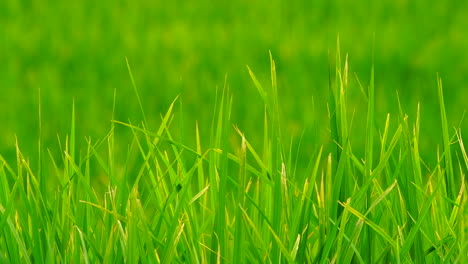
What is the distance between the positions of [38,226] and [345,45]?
219 centimetres

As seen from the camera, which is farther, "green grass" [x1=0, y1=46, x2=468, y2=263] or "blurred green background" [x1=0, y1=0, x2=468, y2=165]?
"blurred green background" [x1=0, y1=0, x2=468, y2=165]

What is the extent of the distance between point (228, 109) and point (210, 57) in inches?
79.1

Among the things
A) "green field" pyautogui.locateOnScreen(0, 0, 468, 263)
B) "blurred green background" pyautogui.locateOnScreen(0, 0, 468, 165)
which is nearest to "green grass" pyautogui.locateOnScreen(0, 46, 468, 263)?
"green field" pyautogui.locateOnScreen(0, 0, 468, 263)

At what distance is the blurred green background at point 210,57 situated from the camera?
2.70 metres

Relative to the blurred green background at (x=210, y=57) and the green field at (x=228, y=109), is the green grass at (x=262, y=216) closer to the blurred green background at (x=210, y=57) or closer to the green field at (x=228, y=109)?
the green field at (x=228, y=109)

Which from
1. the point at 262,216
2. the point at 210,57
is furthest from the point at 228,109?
the point at 210,57

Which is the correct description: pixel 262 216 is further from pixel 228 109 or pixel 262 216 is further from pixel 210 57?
pixel 210 57

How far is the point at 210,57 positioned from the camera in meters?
3.09

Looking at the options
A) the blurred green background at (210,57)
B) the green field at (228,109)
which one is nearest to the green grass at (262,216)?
the green field at (228,109)

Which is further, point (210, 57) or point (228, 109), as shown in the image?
point (210, 57)

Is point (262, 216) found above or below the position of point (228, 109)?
below

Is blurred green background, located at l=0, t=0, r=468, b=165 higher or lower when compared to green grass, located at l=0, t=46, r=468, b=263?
lower

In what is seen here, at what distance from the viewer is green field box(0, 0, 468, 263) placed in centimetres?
112

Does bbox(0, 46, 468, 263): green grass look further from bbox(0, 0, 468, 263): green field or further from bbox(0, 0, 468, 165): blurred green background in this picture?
bbox(0, 0, 468, 165): blurred green background
